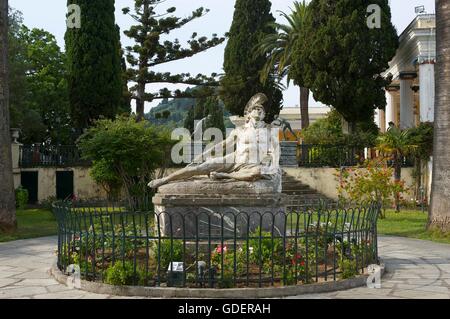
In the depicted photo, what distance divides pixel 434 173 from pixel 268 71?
64.8 ft

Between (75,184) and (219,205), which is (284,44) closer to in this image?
(75,184)

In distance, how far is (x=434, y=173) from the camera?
1201cm

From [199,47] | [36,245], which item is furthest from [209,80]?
[36,245]

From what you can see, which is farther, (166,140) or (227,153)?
(166,140)

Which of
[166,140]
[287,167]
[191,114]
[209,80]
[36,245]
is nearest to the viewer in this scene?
[36,245]

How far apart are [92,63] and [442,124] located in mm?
17893

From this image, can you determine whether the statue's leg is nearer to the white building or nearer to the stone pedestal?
the stone pedestal

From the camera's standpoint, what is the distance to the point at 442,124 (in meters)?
11.8

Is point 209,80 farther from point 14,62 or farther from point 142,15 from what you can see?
point 14,62

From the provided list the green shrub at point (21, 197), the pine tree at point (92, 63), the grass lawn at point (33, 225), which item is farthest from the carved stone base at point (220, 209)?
the pine tree at point (92, 63)

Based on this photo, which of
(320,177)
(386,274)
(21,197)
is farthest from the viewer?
(320,177)

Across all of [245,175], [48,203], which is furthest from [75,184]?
[245,175]

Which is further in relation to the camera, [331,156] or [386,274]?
[331,156]

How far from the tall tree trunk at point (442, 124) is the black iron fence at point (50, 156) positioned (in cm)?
1565
